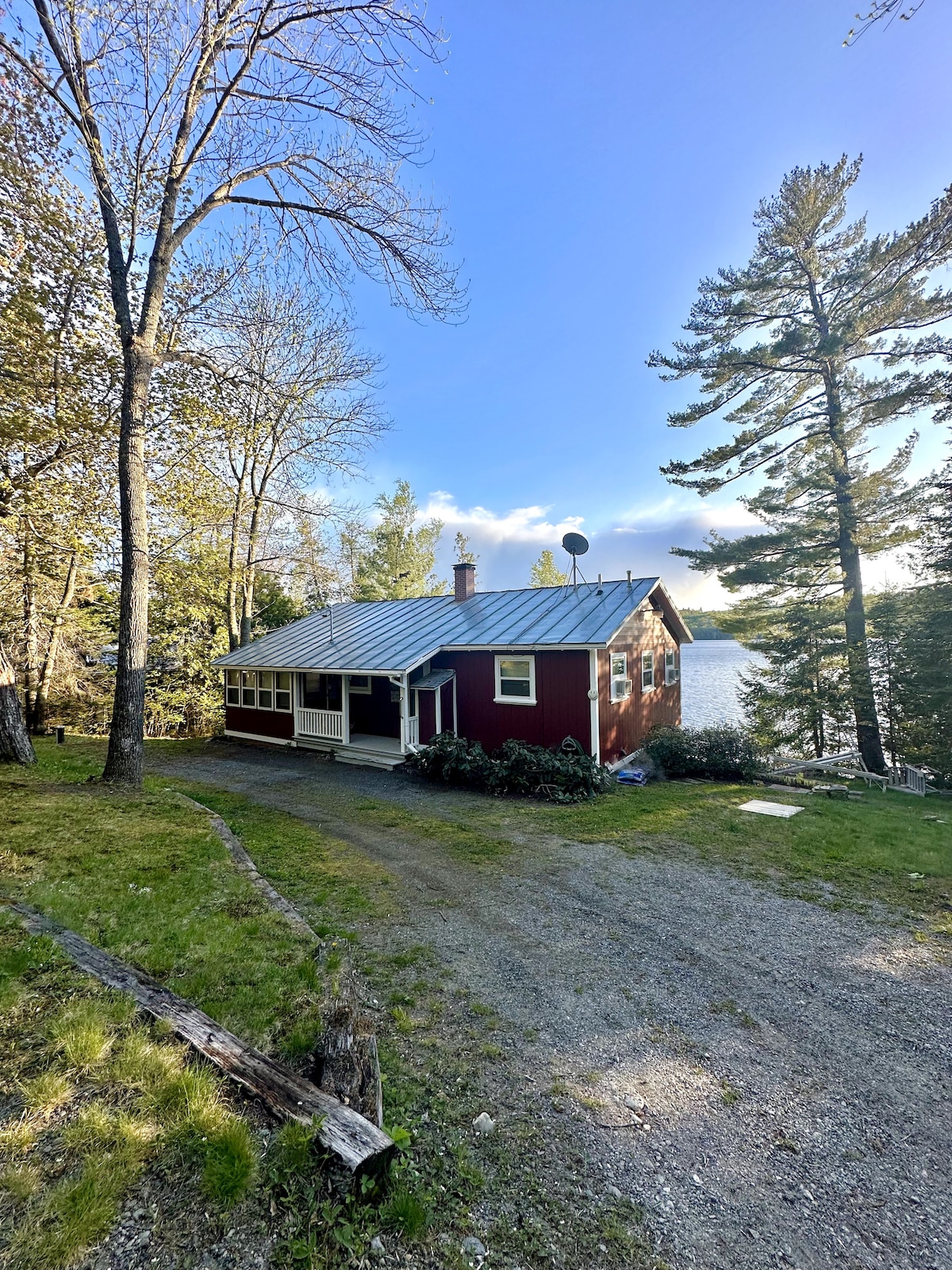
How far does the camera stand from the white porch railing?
14.0 meters

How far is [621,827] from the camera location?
810 cm

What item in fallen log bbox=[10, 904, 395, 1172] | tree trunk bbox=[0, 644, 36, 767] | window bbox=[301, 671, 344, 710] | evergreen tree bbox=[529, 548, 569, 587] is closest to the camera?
fallen log bbox=[10, 904, 395, 1172]

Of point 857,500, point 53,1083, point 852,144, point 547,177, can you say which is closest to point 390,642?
point 547,177

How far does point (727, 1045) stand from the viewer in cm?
338

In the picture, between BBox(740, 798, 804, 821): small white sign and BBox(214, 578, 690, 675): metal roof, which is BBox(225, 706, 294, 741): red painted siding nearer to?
BBox(214, 578, 690, 675): metal roof

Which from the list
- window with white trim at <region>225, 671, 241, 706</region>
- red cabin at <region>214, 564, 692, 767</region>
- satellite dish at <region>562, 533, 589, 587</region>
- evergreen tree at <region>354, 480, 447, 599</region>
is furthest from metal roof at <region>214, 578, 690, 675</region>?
evergreen tree at <region>354, 480, 447, 599</region>

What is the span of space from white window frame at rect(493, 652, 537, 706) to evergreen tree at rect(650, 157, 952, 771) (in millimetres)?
7964

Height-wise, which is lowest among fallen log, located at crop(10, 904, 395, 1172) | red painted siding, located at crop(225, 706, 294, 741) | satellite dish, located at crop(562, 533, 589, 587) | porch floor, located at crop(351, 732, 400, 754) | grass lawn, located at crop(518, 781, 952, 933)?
grass lawn, located at crop(518, 781, 952, 933)

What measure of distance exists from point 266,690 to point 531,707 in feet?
29.7

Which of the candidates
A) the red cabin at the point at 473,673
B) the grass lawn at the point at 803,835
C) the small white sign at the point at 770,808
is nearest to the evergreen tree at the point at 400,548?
the red cabin at the point at 473,673

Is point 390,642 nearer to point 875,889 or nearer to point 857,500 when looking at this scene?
point 875,889

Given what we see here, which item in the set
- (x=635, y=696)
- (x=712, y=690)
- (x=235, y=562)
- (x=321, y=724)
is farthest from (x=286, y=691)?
(x=712, y=690)

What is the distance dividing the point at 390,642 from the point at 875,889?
35.6 feet

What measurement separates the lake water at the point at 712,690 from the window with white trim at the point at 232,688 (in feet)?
47.0
